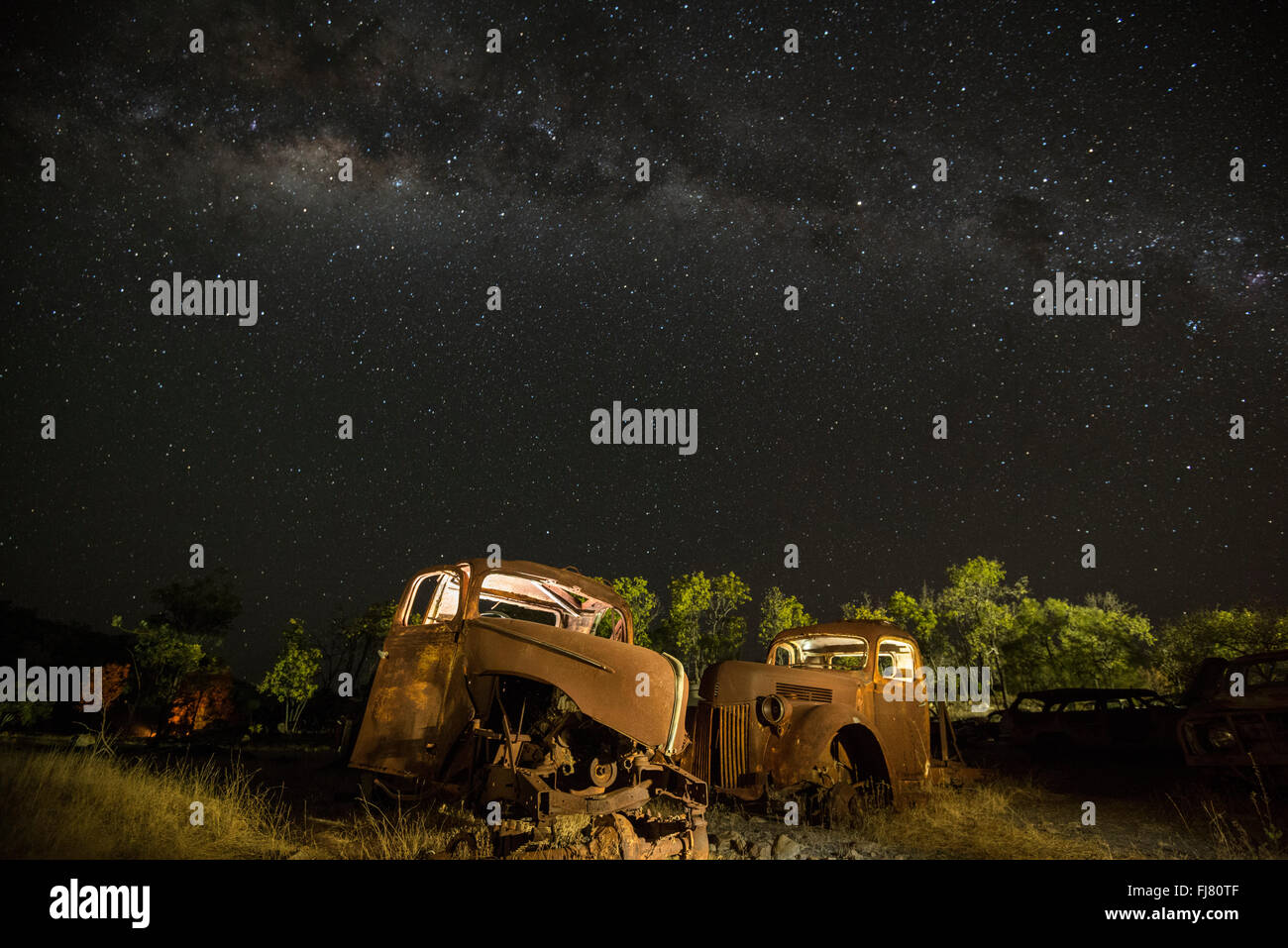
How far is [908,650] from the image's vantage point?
8430 mm

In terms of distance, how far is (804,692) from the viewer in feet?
22.9

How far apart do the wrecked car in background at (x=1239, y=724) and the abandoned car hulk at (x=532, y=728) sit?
271 inches

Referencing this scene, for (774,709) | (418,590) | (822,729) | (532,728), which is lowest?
(822,729)

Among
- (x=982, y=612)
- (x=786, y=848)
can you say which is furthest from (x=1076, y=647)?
(x=786, y=848)

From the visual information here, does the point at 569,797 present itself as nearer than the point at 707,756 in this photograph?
Yes

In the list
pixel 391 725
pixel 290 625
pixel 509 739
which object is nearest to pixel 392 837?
pixel 391 725

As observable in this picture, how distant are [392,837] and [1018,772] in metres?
11.1

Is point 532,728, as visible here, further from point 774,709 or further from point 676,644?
point 676,644

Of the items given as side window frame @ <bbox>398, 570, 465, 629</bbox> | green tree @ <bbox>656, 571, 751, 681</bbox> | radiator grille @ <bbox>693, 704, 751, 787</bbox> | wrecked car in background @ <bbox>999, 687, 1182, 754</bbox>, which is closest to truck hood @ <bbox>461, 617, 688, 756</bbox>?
side window frame @ <bbox>398, 570, 465, 629</bbox>

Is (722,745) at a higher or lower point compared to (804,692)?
lower

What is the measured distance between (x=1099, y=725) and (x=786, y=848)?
1004cm

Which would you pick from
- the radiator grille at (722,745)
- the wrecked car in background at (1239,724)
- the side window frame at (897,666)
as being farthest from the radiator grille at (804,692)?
the wrecked car in background at (1239,724)

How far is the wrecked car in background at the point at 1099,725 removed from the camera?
39.9 ft
